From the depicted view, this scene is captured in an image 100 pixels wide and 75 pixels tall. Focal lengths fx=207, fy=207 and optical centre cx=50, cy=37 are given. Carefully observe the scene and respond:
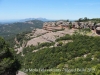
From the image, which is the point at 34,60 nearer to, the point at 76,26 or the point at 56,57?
the point at 56,57

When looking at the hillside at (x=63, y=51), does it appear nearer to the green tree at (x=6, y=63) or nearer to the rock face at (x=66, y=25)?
the rock face at (x=66, y=25)

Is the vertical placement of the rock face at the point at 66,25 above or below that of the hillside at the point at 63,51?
above

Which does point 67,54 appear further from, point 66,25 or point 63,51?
point 66,25

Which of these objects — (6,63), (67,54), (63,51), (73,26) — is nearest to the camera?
(6,63)

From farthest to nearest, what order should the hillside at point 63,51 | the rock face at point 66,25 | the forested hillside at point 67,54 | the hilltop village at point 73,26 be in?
the rock face at point 66,25, the hilltop village at point 73,26, the forested hillside at point 67,54, the hillside at point 63,51

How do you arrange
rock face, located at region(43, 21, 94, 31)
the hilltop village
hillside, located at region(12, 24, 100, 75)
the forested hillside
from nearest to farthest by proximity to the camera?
hillside, located at region(12, 24, 100, 75) → the forested hillside → the hilltop village → rock face, located at region(43, 21, 94, 31)

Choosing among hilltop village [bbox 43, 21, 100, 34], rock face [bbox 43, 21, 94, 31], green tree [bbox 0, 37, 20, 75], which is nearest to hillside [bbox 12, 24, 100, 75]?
hilltop village [bbox 43, 21, 100, 34]

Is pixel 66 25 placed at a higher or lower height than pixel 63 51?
higher

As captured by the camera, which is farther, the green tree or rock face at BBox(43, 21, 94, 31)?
rock face at BBox(43, 21, 94, 31)

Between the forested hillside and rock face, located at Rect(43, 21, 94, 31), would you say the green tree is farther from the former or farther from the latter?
rock face, located at Rect(43, 21, 94, 31)

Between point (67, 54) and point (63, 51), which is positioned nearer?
point (67, 54)

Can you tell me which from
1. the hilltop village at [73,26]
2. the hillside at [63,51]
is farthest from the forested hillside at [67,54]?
the hilltop village at [73,26]

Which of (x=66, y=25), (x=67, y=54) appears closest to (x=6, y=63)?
(x=67, y=54)

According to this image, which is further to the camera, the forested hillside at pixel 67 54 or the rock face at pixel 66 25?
the rock face at pixel 66 25
